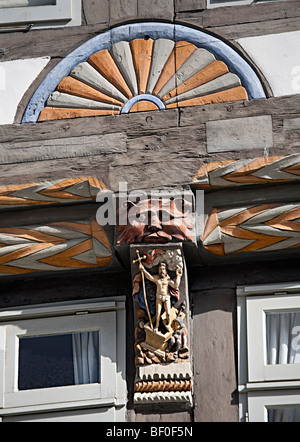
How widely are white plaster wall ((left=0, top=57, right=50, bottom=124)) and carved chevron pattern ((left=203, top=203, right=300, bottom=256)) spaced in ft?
4.42

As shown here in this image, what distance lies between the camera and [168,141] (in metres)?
9.27

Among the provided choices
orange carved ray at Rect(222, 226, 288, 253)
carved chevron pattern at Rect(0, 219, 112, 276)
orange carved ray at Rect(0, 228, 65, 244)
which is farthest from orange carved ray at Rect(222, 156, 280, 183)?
orange carved ray at Rect(0, 228, 65, 244)

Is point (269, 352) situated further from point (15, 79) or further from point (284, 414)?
point (15, 79)

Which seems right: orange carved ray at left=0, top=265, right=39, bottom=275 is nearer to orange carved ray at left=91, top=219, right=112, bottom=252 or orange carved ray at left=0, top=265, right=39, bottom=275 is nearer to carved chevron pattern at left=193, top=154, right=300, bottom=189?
orange carved ray at left=91, top=219, right=112, bottom=252

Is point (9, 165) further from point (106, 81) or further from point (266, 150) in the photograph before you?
point (266, 150)

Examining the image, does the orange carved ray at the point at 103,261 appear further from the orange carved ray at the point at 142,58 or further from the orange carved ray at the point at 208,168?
the orange carved ray at the point at 142,58

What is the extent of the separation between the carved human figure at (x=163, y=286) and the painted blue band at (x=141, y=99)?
0.95m

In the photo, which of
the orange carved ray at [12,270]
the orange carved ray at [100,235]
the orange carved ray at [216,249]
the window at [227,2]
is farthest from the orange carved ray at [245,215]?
the window at [227,2]

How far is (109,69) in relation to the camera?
963cm

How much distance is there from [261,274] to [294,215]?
1.18 feet

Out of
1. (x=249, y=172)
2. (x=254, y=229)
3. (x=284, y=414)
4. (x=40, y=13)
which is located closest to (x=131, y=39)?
(x=40, y=13)

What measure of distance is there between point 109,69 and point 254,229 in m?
1.28
